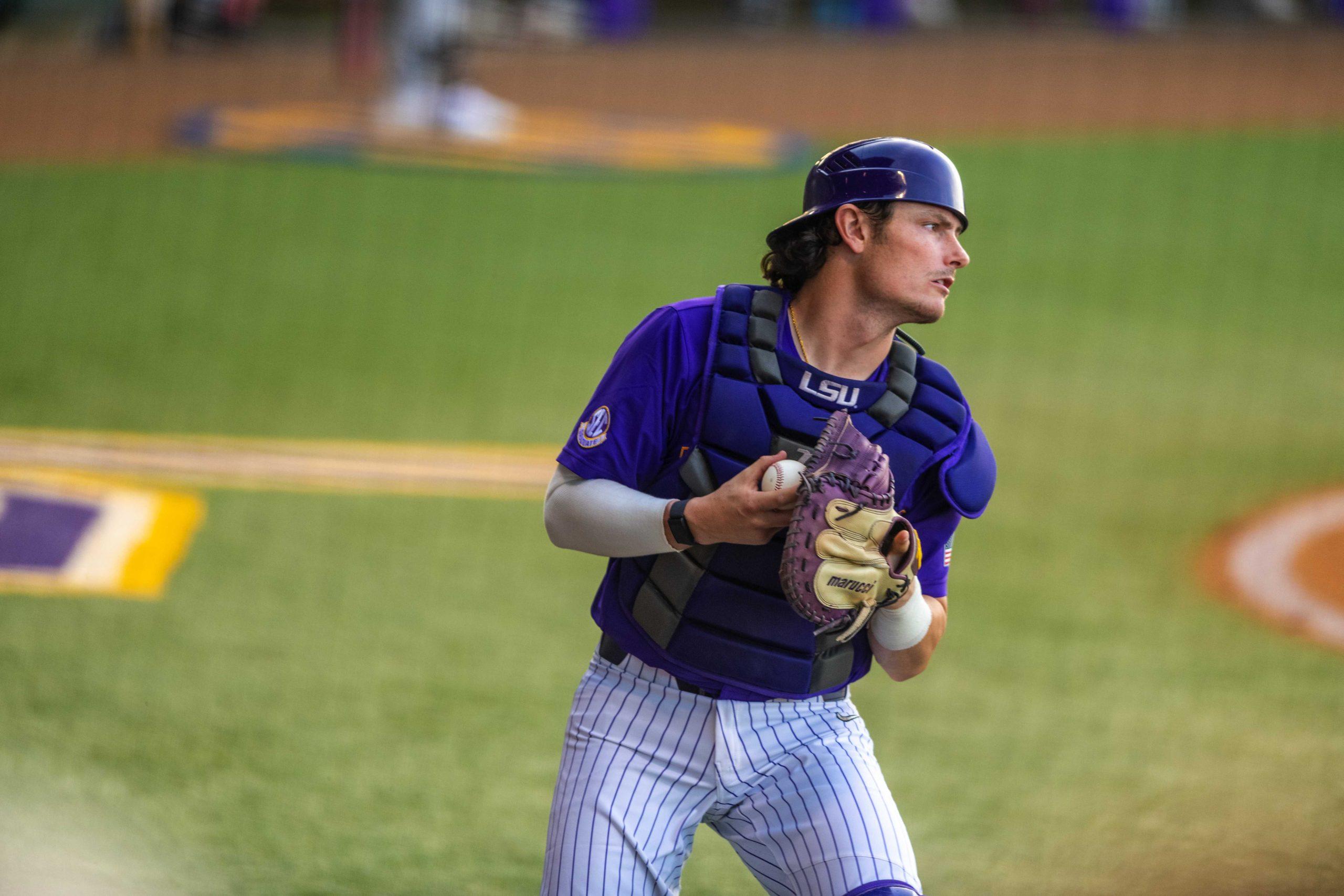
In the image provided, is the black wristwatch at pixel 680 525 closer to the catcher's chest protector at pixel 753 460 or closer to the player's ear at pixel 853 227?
the catcher's chest protector at pixel 753 460

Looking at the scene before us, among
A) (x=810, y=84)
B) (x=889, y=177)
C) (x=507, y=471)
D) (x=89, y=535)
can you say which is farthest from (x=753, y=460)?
(x=810, y=84)

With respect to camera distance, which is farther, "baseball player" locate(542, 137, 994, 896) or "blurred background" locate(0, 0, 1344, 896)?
"blurred background" locate(0, 0, 1344, 896)

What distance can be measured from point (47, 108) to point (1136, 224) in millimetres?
10225

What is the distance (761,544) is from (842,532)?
0.18m

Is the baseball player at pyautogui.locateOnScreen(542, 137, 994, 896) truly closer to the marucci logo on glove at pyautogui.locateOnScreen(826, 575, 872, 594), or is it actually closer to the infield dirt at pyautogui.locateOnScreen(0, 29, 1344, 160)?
the marucci logo on glove at pyautogui.locateOnScreen(826, 575, 872, 594)

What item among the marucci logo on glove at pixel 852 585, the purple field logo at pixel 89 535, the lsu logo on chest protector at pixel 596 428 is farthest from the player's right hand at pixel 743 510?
the purple field logo at pixel 89 535

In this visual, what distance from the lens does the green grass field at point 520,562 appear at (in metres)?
4.04

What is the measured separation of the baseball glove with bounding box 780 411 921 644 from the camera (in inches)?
91.0

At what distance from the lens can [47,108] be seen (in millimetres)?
14320

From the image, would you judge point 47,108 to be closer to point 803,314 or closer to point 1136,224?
point 1136,224

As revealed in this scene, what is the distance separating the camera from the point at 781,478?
233cm

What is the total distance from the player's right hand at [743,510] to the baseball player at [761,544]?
0.10 meters

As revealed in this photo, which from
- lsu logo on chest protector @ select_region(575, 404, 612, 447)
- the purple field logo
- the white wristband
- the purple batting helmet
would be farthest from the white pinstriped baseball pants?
the purple field logo

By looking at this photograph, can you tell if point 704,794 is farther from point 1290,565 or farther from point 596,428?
point 1290,565
